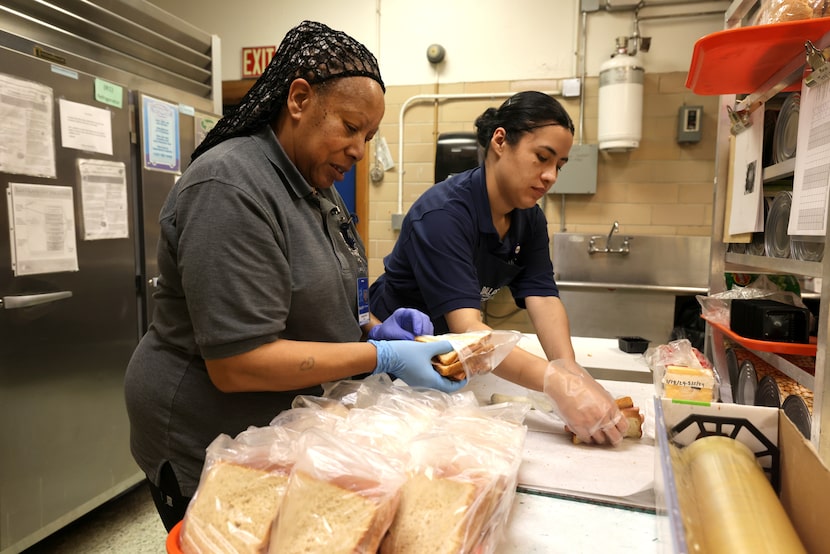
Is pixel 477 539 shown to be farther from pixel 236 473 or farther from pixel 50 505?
pixel 50 505

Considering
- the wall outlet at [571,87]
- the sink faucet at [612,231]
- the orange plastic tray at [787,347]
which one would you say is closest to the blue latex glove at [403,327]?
the orange plastic tray at [787,347]

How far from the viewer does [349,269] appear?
1.10m

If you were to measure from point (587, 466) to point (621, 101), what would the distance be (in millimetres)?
2862

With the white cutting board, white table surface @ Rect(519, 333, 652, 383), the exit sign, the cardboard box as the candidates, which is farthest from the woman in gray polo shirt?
the exit sign

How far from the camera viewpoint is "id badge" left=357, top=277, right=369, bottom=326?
1202 mm

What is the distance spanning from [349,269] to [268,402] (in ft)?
0.99

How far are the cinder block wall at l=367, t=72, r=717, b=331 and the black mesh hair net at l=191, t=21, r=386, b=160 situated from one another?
2801mm

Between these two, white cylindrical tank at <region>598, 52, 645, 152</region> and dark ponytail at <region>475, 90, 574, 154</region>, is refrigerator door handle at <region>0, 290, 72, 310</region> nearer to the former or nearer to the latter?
dark ponytail at <region>475, 90, 574, 154</region>

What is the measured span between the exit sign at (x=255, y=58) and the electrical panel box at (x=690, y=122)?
9.59ft

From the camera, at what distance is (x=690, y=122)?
11.3 ft

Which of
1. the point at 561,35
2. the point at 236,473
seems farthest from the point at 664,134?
the point at 236,473

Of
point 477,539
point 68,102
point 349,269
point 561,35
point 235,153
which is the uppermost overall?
point 561,35

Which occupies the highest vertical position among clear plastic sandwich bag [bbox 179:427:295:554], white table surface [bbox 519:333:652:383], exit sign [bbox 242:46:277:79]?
exit sign [bbox 242:46:277:79]

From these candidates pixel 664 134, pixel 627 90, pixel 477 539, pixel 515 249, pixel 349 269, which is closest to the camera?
pixel 477 539
